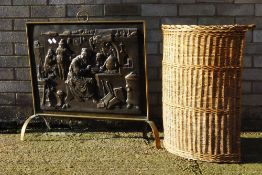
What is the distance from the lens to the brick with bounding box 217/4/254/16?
4.82 meters

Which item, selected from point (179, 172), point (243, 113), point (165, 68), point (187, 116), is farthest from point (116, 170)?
point (243, 113)

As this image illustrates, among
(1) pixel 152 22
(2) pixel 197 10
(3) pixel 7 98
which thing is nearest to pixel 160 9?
(1) pixel 152 22

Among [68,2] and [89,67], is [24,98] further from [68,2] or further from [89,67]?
[68,2]

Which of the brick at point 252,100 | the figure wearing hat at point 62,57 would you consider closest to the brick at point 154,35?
the figure wearing hat at point 62,57

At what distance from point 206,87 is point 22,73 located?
2.37 m

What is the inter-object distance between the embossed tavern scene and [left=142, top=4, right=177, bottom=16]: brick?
2.16 ft

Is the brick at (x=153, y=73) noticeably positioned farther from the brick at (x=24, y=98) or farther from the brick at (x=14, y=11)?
the brick at (x=14, y=11)

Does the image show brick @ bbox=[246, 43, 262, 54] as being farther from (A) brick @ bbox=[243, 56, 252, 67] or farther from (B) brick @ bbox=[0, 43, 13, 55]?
(B) brick @ bbox=[0, 43, 13, 55]

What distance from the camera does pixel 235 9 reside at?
4.83 metres

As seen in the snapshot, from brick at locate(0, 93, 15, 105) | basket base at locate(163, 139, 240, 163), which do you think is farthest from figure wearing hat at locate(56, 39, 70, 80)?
basket base at locate(163, 139, 240, 163)

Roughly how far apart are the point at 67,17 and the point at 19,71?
0.89 metres

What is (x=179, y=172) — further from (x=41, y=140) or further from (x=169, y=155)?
(x=41, y=140)

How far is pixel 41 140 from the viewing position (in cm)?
466

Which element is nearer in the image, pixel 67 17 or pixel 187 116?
pixel 187 116
